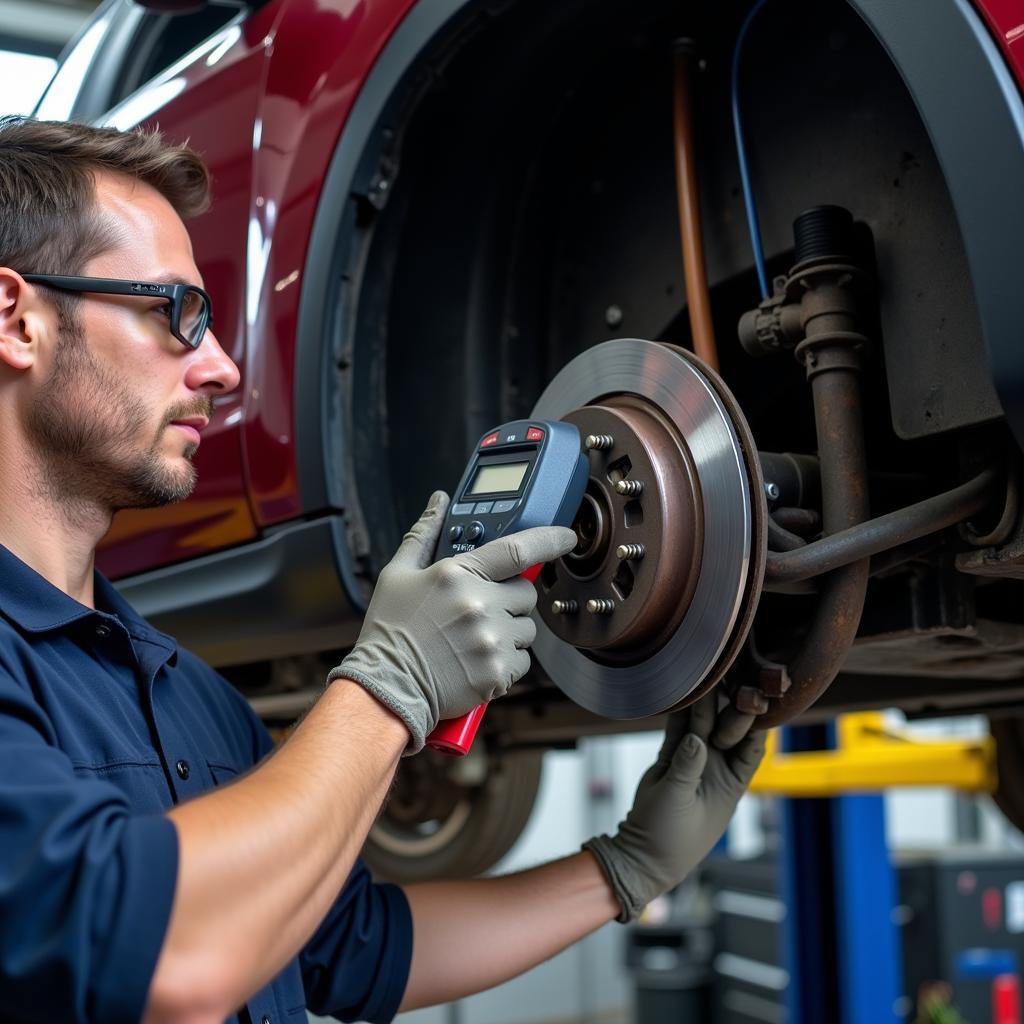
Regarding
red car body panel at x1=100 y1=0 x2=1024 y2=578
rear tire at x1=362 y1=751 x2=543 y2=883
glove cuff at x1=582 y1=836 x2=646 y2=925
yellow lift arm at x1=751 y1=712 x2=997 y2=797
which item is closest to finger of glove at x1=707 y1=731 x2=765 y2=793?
glove cuff at x1=582 y1=836 x2=646 y2=925

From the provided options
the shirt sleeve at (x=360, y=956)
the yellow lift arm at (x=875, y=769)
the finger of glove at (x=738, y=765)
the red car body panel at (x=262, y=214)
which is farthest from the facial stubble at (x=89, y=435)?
the yellow lift arm at (x=875, y=769)

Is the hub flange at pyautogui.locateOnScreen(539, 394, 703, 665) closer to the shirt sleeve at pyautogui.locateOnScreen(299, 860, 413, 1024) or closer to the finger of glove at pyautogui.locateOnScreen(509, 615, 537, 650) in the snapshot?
the finger of glove at pyautogui.locateOnScreen(509, 615, 537, 650)

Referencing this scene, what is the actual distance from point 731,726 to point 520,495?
0.31 meters

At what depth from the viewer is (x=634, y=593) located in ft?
2.71

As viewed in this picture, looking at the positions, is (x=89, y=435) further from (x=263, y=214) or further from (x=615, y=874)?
(x=615, y=874)

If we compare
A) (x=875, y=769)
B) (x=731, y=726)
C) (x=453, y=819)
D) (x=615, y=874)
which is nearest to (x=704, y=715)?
(x=731, y=726)

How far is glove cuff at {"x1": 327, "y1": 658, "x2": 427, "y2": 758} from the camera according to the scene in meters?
0.75

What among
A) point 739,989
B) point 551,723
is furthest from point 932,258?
point 739,989

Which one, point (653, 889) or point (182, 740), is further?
point (653, 889)

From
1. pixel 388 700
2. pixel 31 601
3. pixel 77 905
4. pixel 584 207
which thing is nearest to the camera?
pixel 77 905

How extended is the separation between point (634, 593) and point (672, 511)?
6 centimetres

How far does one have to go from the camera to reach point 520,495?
803mm

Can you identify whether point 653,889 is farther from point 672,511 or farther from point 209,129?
point 209,129

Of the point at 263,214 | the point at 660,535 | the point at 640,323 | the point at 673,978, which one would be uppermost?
the point at 263,214
